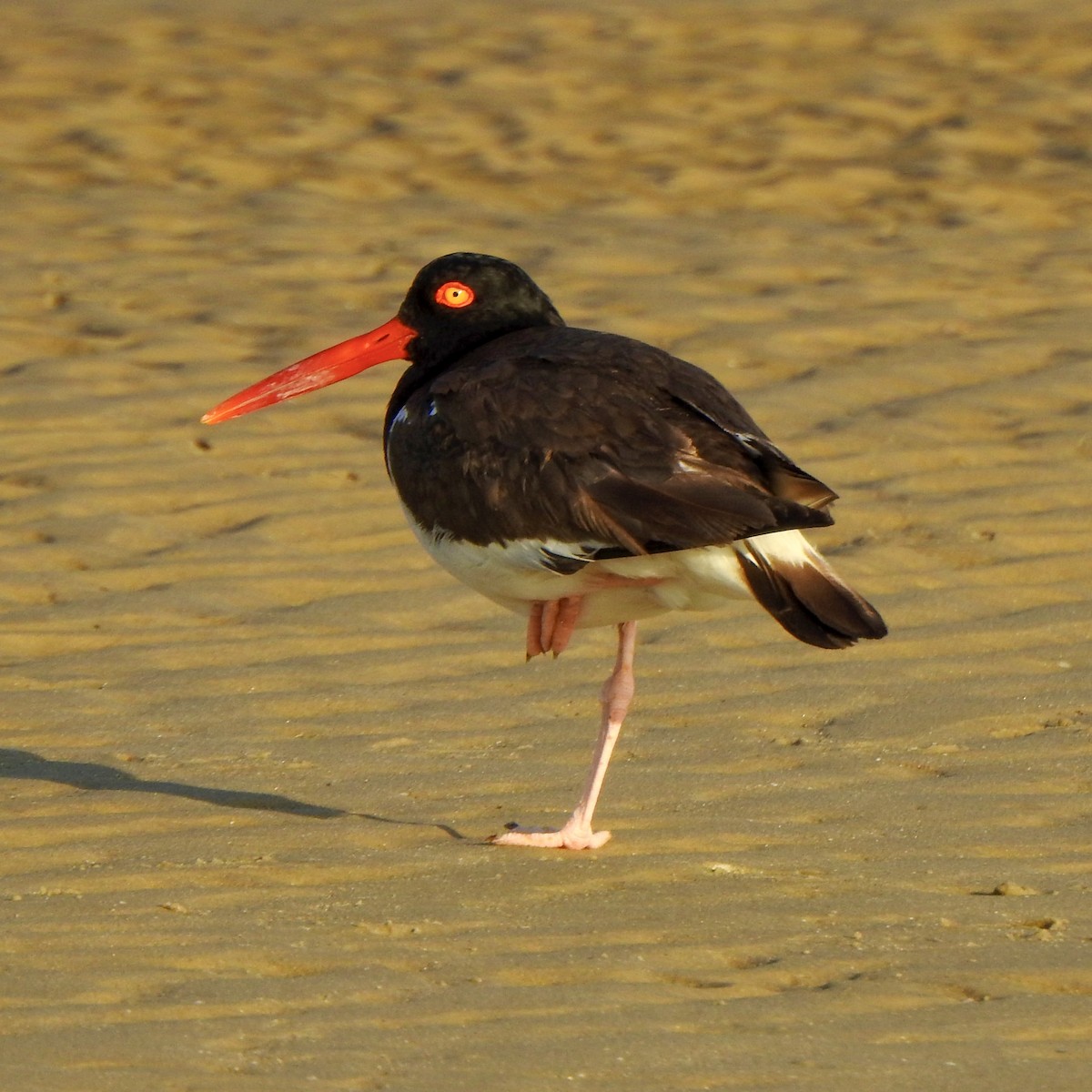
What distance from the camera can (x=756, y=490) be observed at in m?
4.41

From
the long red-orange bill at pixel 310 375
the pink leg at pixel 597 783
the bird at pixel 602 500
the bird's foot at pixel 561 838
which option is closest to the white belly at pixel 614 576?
the bird at pixel 602 500

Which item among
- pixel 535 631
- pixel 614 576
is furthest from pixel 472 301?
pixel 614 576

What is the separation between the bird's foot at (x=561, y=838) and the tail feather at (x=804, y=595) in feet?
2.31

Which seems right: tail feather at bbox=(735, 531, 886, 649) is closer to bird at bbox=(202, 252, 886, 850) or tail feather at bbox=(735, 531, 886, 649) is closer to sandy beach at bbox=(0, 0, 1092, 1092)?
bird at bbox=(202, 252, 886, 850)

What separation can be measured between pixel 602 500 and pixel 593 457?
136mm

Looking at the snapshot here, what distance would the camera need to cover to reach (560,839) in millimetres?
4625

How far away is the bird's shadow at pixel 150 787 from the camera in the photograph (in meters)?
4.86

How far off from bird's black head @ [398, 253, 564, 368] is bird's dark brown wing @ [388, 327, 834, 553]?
38cm

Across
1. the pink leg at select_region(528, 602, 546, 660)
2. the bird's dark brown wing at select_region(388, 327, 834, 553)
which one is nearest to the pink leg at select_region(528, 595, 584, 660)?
the pink leg at select_region(528, 602, 546, 660)

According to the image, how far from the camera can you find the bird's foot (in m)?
4.62

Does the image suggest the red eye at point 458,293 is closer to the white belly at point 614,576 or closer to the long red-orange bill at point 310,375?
the long red-orange bill at point 310,375

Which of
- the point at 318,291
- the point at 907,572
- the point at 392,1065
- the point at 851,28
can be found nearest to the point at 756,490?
the point at 392,1065

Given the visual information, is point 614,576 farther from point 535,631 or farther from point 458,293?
point 458,293

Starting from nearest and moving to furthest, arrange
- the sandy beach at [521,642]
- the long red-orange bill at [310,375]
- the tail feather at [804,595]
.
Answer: the sandy beach at [521,642] < the tail feather at [804,595] < the long red-orange bill at [310,375]
